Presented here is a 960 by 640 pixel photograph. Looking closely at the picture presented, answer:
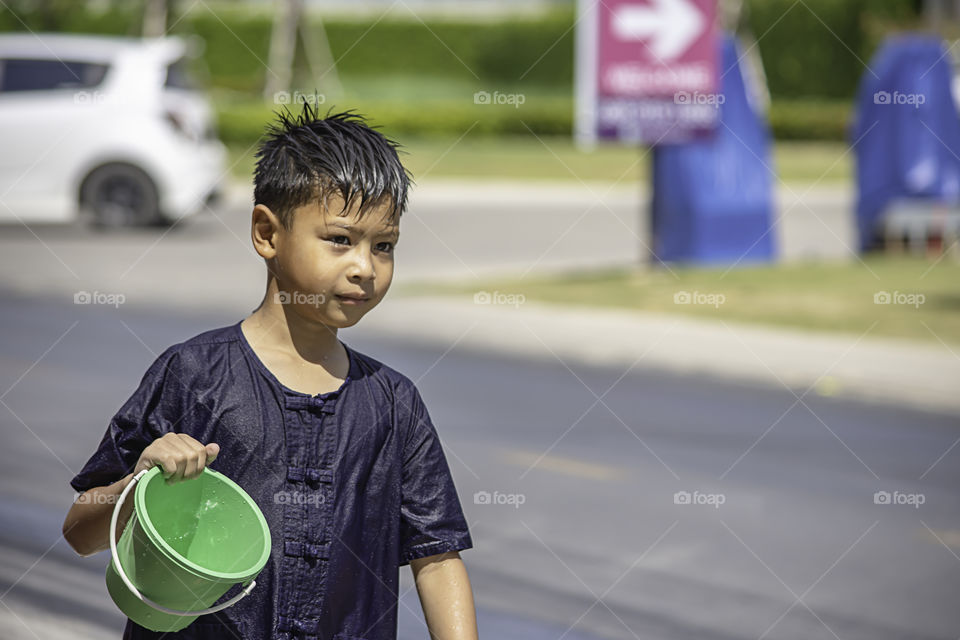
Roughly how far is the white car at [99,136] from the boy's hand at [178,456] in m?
15.1

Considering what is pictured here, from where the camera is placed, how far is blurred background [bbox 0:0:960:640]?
17.9ft

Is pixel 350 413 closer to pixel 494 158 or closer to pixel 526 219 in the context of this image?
pixel 526 219

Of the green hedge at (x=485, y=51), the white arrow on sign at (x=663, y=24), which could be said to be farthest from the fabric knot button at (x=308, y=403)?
the green hedge at (x=485, y=51)

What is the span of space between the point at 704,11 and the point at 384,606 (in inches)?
481

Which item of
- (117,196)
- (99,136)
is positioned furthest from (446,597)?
(117,196)

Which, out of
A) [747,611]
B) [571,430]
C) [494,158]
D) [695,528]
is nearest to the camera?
[747,611]

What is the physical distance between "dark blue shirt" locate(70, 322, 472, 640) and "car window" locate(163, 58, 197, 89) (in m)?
15.3

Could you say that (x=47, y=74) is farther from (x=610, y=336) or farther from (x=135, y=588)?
(x=135, y=588)

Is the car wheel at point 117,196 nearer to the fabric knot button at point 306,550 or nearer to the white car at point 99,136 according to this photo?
the white car at point 99,136

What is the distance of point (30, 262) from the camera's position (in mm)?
14719

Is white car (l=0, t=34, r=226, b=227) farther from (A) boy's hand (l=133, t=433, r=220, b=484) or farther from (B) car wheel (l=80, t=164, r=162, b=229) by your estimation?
(A) boy's hand (l=133, t=433, r=220, b=484)

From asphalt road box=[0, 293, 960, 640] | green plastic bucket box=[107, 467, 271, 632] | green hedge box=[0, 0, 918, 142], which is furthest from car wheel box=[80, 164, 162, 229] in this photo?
green hedge box=[0, 0, 918, 142]

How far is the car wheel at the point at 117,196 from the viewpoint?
Answer: 16.9 m

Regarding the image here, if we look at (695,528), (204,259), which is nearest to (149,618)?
(695,528)
